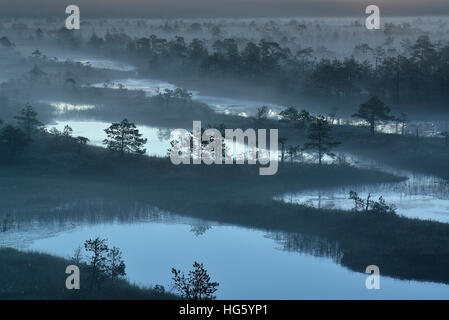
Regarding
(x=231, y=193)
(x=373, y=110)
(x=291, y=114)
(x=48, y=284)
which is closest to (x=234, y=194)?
(x=231, y=193)

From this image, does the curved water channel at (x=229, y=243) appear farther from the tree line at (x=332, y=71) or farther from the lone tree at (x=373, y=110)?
the tree line at (x=332, y=71)

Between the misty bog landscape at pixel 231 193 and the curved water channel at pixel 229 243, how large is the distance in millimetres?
82

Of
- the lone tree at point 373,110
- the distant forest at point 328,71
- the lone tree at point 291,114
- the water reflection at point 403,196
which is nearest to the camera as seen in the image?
the water reflection at point 403,196

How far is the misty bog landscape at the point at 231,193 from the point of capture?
23.0m

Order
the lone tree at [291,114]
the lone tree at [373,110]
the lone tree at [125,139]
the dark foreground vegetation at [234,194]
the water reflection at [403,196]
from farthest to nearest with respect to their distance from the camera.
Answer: the lone tree at [291,114] < the lone tree at [373,110] < the lone tree at [125,139] < the water reflection at [403,196] < the dark foreground vegetation at [234,194]

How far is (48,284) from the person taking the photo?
21.5 metres

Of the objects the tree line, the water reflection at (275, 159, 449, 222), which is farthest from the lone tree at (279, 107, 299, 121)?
the tree line

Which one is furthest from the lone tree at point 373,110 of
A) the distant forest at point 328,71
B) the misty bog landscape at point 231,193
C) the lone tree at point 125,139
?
the lone tree at point 125,139

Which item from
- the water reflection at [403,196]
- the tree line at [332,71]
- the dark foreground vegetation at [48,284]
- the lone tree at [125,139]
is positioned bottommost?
the dark foreground vegetation at [48,284]

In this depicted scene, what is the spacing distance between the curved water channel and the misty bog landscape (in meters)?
0.08

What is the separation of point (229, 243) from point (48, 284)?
8.10m

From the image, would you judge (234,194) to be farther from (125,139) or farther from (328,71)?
(328,71)

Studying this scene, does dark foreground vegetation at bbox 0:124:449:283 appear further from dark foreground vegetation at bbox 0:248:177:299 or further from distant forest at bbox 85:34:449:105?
distant forest at bbox 85:34:449:105
